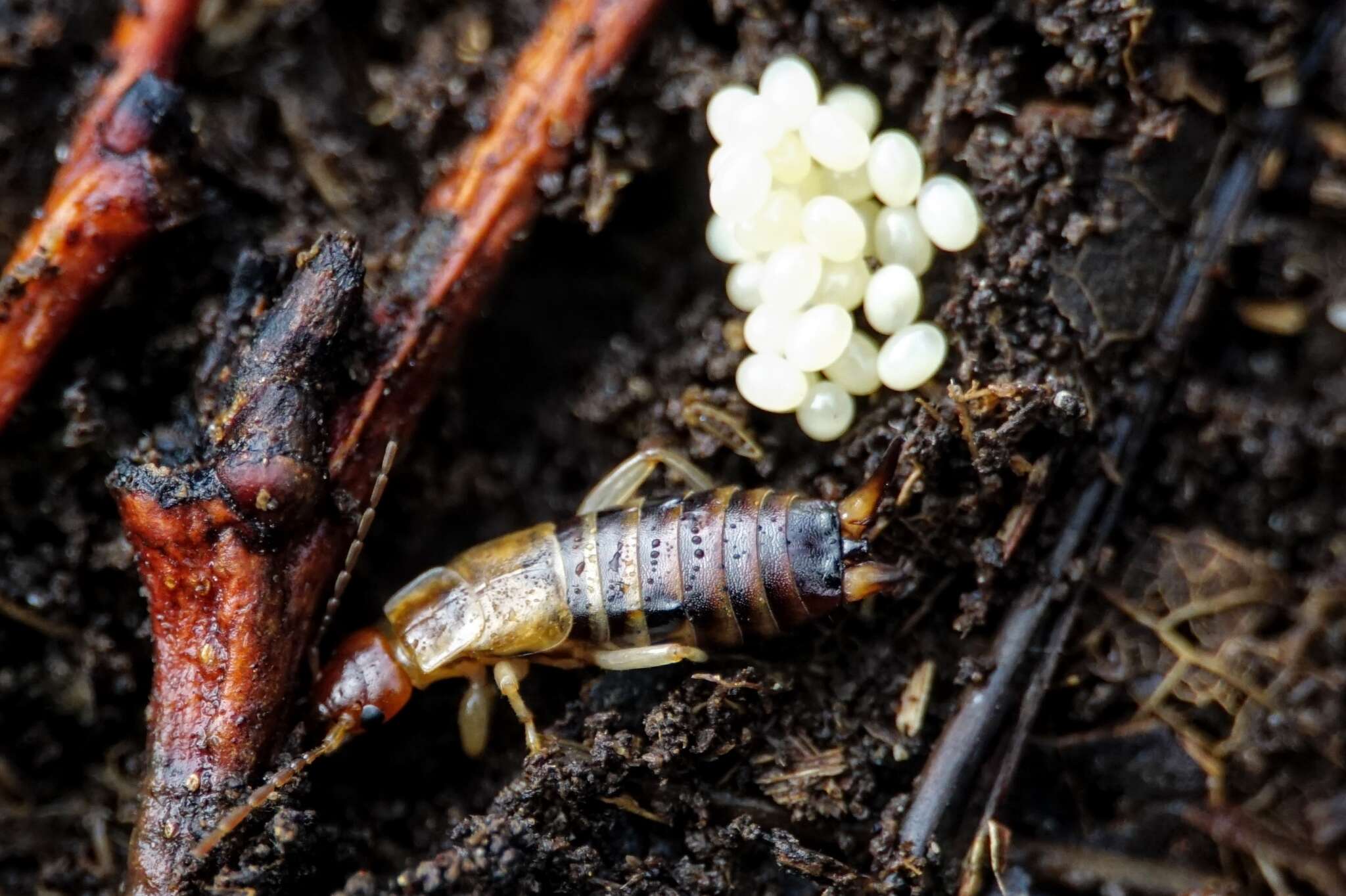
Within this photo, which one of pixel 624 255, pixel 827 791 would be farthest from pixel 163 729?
pixel 624 255

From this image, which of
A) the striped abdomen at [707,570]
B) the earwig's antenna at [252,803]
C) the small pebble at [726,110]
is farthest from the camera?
the small pebble at [726,110]

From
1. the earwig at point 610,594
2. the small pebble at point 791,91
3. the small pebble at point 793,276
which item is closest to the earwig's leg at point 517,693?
the earwig at point 610,594

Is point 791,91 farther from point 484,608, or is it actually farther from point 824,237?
point 484,608

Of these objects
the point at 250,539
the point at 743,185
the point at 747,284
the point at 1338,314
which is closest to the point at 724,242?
the point at 747,284

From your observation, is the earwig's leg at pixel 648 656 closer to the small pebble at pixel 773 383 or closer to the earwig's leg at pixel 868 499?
the earwig's leg at pixel 868 499

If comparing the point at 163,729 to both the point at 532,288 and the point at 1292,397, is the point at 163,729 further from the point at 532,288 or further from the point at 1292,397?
the point at 1292,397

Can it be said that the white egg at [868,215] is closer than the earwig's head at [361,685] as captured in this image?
No

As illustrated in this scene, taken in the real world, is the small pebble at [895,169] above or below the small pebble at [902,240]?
above

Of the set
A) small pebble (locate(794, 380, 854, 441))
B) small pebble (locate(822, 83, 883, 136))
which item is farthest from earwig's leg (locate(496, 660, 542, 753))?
small pebble (locate(822, 83, 883, 136))
